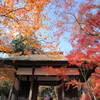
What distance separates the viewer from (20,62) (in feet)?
30.2

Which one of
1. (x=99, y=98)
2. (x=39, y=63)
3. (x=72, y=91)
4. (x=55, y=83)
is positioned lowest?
(x=99, y=98)

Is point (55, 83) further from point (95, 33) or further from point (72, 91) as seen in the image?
point (95, 33)

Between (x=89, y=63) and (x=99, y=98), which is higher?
(x=89, y=63)

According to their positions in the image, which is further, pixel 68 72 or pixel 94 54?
pixel 68 72

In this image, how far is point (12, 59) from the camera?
9180 millimetres

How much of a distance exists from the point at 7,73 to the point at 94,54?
7128 millimetres

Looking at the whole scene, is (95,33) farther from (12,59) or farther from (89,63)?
(12,59)

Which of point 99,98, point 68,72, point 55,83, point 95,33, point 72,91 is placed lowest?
point 99,98

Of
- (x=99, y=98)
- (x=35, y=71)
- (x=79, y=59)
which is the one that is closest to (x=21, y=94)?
(x=35, y=71)

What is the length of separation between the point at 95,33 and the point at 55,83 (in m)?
6.83

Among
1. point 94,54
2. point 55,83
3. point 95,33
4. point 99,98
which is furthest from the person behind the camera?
point 55,83

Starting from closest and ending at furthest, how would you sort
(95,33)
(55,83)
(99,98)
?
(95,33)
(99,98)
(55,83)

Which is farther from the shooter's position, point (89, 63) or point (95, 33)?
point (89, 63)

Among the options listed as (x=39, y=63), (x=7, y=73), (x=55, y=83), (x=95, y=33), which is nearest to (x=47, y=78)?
(x=55, y=83)
